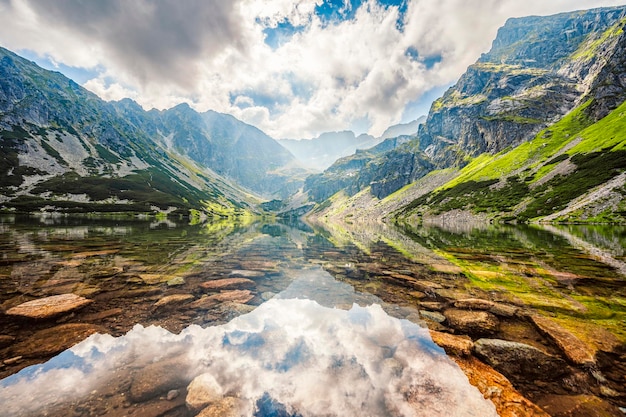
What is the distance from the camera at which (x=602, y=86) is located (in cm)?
15388

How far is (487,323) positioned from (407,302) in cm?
434

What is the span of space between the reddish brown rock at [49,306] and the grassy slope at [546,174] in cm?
9496

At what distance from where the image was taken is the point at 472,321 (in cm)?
1199

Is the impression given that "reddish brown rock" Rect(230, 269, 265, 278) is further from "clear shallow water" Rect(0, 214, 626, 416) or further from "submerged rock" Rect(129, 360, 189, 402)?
"submerged rock" Rect(129, 360, 189, 402)

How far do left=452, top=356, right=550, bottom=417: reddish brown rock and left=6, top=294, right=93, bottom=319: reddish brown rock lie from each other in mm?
15944

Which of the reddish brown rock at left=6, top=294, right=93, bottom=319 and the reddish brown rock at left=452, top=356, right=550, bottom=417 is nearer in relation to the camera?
the reddish brown rock at left=452, top=356, right=550, bottom=417

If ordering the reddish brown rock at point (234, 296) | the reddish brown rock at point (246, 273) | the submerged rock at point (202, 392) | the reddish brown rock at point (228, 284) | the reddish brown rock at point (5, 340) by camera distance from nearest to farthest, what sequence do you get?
the submerged rock at point (202, 392), the reddish brown rock at point (5, 340), the reddish brown rock at point (234, 296), the reddish brown rock at point (228, 284), the reddish brown rock at point (246, 273)

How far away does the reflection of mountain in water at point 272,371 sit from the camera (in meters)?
6.67

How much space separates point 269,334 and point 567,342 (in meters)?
10.7

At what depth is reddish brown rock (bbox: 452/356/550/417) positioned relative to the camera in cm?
642

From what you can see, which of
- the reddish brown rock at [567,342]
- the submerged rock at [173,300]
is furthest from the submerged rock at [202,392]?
the reddish brown rock at [567,342]

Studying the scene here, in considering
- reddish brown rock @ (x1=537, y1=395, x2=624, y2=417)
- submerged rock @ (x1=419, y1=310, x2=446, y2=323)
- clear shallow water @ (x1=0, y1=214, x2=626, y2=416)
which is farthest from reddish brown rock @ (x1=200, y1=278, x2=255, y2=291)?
reddish brown rock @ (x1=537, y1=395, x2=624, y2=417)

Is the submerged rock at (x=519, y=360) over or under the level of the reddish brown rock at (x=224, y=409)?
over

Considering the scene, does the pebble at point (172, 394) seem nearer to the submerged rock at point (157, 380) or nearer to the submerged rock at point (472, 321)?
the submerged rock at point (157, 380)
